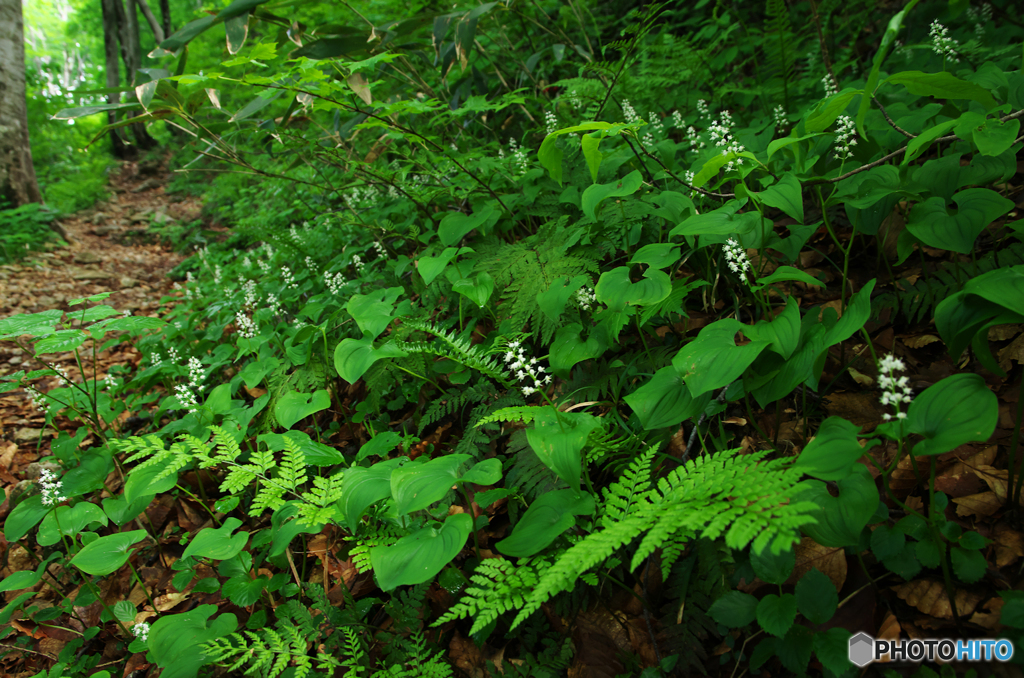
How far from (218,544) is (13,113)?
10649 millimetres

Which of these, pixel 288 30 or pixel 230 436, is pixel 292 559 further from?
pixel 288 30

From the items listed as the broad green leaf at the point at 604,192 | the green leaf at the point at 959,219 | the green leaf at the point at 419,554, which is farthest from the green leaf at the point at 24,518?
the green leaf at the point at 959,219

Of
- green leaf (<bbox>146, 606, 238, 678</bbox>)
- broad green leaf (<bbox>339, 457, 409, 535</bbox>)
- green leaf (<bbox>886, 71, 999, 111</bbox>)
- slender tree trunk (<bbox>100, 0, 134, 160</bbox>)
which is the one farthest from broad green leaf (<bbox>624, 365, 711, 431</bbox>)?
slender tree trunk (<bbox>100, 0, 134, 160</bbox>)

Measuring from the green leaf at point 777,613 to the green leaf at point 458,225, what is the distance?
2.32 metres

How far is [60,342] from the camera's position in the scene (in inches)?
98.7

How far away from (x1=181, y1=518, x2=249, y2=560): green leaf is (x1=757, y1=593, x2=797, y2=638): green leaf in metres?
1.87

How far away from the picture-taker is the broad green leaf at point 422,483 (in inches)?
61.5


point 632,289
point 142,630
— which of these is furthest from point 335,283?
point 632,289

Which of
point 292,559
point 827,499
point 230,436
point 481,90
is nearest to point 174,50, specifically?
point 481,90

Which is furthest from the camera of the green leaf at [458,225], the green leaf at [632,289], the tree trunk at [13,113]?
the tree trunk at [13,113]

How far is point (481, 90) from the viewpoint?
13.8 ft

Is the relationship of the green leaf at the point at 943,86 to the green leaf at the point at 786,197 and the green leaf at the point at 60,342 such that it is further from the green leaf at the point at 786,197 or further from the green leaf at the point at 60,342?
the green leaf at the point at 60,342

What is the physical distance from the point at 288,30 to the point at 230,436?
2.87 meters

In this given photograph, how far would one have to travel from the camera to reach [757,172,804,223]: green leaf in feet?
5.69
